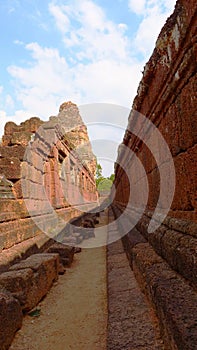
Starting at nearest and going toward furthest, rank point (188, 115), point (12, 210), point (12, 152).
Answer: point (188, 115), point (12, 210), point (12, 152)

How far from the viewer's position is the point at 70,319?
2.98 meters

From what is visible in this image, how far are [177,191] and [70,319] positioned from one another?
6.01ft

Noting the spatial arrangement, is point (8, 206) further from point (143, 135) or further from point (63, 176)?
point (63, 176)

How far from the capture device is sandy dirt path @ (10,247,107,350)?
2.47 metres

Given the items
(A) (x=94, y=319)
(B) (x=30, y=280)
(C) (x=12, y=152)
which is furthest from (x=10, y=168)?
(A) (x=94, y=319)

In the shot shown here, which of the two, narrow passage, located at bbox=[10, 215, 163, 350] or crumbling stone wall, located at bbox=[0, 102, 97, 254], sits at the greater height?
crumbling stone wall, located at bbox=[0, 102, 97, 254]

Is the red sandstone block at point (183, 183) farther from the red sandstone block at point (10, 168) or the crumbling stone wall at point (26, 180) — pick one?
the red sandstone block at point (10, 168)

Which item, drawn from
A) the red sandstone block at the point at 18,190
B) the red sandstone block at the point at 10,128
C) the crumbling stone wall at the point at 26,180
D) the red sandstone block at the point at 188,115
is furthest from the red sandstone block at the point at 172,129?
the red sandstone block at the point at 10,128

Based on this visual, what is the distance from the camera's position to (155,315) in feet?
6.81

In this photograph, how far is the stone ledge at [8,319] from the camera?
233 centimetres

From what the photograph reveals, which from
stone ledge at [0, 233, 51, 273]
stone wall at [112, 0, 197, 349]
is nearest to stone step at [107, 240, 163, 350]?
stone wall at [112, 0, 197, 349]

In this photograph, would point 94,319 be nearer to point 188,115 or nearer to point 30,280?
point 30,280

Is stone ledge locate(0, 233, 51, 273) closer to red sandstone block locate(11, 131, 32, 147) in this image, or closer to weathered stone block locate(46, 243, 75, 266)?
weathered stone block locate(46, 243, 75, 266)

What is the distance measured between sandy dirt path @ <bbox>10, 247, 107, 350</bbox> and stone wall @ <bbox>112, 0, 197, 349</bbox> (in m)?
0.67
